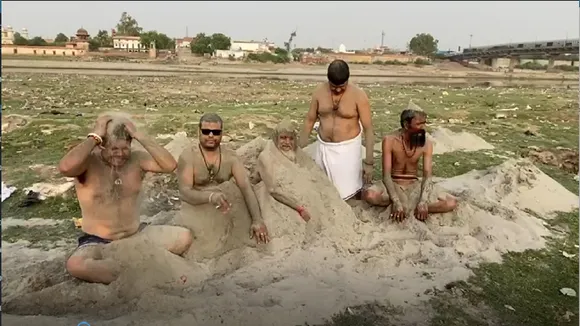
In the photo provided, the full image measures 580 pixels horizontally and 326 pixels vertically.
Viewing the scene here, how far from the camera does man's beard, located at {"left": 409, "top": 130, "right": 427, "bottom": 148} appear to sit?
4816 millimetres

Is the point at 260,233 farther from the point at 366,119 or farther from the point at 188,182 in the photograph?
the point at 366,119

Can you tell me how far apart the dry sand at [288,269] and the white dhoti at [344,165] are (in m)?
0.32

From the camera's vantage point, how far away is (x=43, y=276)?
3.76m

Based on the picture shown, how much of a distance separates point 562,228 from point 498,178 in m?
1.07

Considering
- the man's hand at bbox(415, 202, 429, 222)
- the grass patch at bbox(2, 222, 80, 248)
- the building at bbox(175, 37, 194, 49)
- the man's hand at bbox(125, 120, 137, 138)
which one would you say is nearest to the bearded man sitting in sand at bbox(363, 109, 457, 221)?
the man's hand at bbox(415, 202, 429, 222)

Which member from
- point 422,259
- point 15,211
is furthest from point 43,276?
point 422,259

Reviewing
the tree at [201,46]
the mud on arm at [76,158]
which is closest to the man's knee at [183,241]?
the mud on arm at [76,158]

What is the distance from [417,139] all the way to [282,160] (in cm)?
133

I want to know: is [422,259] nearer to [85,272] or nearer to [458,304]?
[458,304]

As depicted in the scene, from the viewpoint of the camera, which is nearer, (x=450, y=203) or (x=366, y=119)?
(x=450, y=203)

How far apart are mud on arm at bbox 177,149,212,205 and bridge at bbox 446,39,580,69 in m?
39.9

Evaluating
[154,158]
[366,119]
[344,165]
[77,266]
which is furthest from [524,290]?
[77,266]

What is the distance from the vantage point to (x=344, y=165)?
509 cm

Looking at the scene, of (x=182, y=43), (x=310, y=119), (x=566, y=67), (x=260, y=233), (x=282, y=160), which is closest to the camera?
(x=260, y=233)
